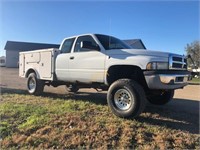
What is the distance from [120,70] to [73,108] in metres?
1.68

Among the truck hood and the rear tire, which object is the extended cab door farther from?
the rear tire

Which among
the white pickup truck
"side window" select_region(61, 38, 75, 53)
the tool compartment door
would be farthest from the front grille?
the tool compartment door

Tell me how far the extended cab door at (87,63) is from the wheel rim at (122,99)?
0.84m

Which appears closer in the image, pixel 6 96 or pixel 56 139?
pixel 56 139

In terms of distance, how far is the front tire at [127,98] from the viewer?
17.8ft

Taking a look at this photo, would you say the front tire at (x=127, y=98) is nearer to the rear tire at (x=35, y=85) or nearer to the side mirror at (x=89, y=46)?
the side mirror at (x=89, y=46)

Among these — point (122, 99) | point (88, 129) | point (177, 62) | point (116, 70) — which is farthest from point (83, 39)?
point (88, 129)

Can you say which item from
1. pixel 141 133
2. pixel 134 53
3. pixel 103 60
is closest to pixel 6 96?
pixel 103 60

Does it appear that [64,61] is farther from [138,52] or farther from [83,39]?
[138,52]

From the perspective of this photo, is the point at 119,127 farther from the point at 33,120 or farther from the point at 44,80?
the point at 44,80

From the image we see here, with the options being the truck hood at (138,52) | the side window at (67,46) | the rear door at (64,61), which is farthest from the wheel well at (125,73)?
the side window at (67,46)

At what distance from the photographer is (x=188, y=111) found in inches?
275

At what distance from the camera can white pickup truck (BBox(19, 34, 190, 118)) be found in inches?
216

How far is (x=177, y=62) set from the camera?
5914 mm
